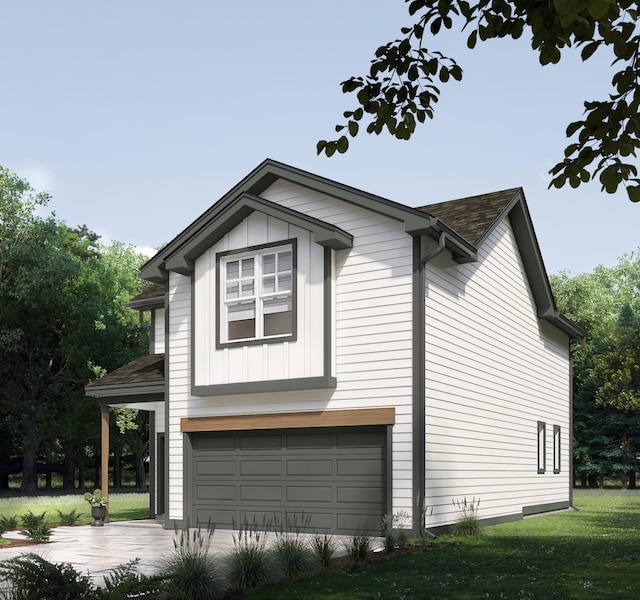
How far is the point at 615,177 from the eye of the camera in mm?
5719

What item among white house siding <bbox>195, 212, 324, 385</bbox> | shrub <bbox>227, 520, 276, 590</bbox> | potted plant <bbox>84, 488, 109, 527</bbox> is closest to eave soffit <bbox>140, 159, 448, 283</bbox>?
white house siding <bbox>195, 212, 324, 385</bbox>

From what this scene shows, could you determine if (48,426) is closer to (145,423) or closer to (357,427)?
(145,423)

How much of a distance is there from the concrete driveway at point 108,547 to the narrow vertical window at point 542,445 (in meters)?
9.60

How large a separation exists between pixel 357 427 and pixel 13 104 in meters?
30.6

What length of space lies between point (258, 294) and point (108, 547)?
5648 millimetres

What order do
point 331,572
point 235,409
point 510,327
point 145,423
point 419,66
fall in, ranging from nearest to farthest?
point 419,66 < point 331,572 < point 235,409 < point 510,327 < point 145,423

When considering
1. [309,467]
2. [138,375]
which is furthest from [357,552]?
[138,375]

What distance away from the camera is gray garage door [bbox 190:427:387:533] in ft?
53.4

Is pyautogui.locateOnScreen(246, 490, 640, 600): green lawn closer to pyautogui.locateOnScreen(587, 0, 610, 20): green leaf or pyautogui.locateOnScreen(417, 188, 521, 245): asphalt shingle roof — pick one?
pyautogui.locateOnScreen(417, 188, 521, 245): asphalt shingle roof

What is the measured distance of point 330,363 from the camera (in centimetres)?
1641

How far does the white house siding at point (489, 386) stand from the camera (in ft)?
53.9

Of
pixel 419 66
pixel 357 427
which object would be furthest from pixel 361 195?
pixel 419 66

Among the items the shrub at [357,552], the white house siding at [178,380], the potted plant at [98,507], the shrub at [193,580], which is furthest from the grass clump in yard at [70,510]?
the shrub at [193,580]

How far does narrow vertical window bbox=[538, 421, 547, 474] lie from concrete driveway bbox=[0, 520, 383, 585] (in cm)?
960
